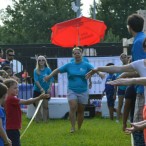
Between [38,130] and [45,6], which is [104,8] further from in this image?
[38,130]

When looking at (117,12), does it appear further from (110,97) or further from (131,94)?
(131,94)

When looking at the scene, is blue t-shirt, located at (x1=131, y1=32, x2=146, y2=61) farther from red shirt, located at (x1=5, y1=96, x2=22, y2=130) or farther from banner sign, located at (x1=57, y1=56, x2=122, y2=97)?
banner sign, located at (x1=57, y1=56, x2=122, y2=97)

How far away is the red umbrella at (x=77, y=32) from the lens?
1836cm

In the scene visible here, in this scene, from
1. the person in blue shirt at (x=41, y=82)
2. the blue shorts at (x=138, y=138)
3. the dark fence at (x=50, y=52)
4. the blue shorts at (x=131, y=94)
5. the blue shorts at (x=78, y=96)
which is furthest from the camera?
the dark fence at (x=50, y=52)

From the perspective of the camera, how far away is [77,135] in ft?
39.0

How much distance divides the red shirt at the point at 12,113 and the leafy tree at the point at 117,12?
55.3 meters

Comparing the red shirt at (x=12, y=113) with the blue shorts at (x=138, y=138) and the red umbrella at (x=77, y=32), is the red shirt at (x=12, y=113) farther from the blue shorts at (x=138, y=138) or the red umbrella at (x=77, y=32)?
the red umbrella at (x=77, y=32)

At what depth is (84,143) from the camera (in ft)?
35.1

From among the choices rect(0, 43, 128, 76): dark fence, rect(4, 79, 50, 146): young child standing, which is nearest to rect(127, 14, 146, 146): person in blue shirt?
rect(4, 79, 50, 146): young child standing

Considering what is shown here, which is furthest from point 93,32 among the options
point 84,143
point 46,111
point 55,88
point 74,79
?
point 84,143

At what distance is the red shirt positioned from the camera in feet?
27.0

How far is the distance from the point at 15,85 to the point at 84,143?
9.86 ft

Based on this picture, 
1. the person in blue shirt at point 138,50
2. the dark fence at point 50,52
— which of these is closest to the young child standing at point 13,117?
the person in blue shirt at point 138,50

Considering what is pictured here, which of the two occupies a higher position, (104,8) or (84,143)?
(104,8)
